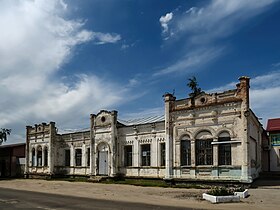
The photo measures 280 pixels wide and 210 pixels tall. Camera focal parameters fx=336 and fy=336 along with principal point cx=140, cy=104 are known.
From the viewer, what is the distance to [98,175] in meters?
32.1

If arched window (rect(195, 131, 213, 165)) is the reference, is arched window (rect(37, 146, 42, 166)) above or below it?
below

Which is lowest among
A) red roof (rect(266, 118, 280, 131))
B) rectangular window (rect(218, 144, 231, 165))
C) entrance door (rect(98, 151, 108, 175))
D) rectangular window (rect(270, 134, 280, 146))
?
entrance door (rect(98, 151, 108, 175))

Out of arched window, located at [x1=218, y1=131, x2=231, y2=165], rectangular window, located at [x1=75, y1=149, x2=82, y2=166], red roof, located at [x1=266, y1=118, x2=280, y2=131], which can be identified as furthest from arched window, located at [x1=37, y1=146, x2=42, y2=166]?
red roof, located at [x1=266, y1=118, x2=280, y2=131]

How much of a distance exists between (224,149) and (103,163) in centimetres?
1286

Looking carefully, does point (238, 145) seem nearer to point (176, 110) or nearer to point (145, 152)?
point (176, 110)

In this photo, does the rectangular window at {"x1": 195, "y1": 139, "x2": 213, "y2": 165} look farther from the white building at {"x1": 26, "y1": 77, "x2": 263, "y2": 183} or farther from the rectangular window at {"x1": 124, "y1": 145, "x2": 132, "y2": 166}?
the rectangular window at {"x1": 124, "y1": 145, "x2": 132, "y2": 166}

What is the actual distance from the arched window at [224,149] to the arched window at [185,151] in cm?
252

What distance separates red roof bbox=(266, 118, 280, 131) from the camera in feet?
101

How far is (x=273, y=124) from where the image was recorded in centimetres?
3234

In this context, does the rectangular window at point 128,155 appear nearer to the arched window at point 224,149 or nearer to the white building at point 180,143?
the white building at point 180,143

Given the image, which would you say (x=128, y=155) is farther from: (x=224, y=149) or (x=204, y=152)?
(x=224, y=149)

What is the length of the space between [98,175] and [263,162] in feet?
51.3

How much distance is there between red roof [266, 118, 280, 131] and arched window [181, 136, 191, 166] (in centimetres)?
1005

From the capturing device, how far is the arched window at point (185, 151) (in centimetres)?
2553
